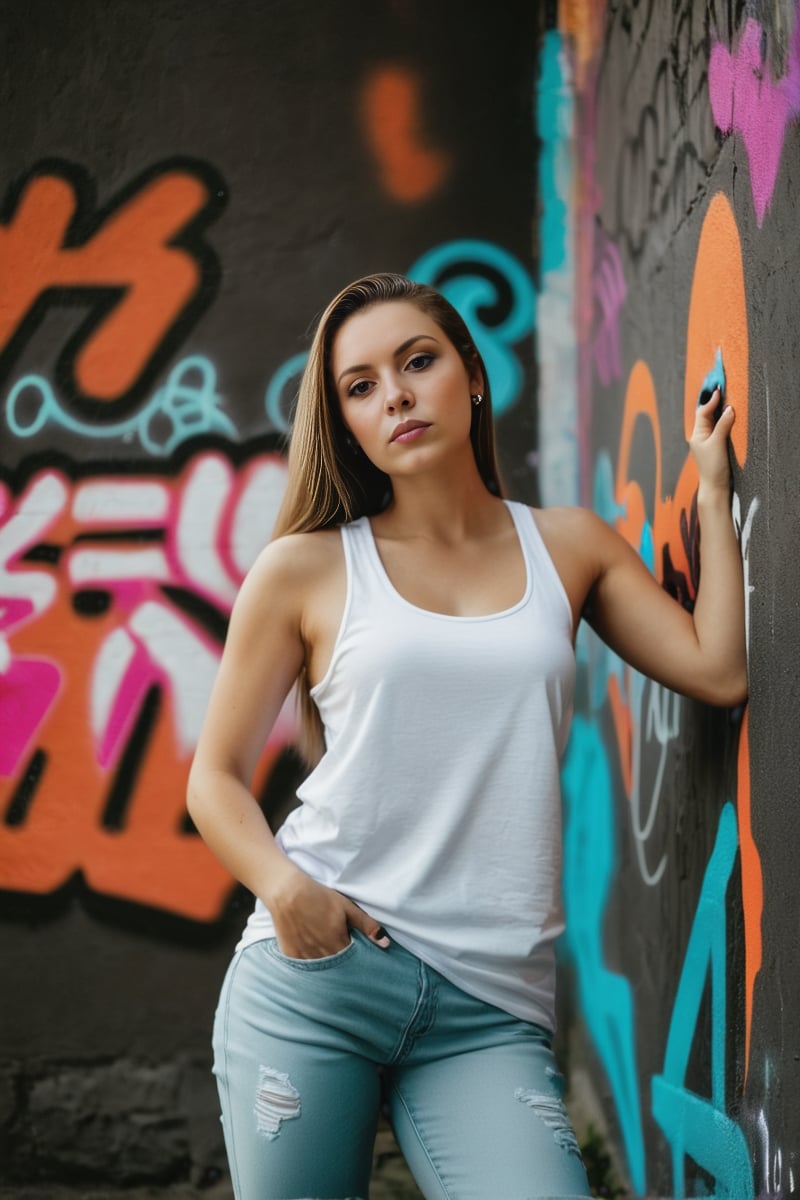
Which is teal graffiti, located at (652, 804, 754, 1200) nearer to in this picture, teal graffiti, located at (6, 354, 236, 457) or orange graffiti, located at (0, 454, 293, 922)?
orange graffiti, located at (0, 454, 293, 922)

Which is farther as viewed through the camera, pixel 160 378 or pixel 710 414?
pixel 160 378

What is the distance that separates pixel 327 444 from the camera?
228 cm

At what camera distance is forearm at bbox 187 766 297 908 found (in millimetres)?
2006

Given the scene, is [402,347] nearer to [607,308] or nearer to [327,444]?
[327,444]

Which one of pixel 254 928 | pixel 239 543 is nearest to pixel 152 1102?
pixel 239 543

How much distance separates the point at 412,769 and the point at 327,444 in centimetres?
62

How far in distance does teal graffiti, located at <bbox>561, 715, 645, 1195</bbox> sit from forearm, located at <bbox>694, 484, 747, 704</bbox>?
1398 millimetres

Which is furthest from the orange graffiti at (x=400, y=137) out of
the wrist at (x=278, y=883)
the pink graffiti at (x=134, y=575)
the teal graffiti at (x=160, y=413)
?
the wrist at (x=278, y=883)

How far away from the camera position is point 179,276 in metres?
3.90

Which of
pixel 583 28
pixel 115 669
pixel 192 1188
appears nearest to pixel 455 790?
pixel 115 669

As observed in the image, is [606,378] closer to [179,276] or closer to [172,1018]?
[179,276]

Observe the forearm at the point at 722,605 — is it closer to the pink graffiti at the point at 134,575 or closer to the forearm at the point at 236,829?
the forearm at the point at 236,829

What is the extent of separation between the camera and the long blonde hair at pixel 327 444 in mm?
2258

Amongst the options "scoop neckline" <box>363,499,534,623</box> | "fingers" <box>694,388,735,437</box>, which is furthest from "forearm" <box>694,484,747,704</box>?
"scoop neckline" <box>363,499,534,623</box>
